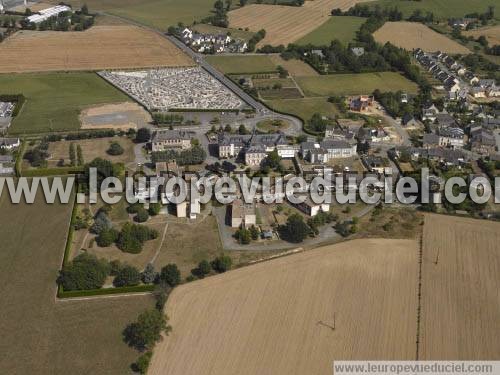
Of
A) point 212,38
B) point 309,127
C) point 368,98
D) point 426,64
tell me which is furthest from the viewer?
point 212,38

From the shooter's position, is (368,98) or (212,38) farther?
(212,38)

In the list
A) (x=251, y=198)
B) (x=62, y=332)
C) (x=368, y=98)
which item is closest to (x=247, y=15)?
(x=368, y=98)

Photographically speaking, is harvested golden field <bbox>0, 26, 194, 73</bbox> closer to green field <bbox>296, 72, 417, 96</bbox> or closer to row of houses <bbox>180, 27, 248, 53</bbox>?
row of houses <bbox>180, 27, 248, 53</bbox>

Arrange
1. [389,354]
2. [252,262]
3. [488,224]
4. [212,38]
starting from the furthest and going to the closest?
1. [212,38]
2. [488,224]
3. [252,262]
4. [389,354]

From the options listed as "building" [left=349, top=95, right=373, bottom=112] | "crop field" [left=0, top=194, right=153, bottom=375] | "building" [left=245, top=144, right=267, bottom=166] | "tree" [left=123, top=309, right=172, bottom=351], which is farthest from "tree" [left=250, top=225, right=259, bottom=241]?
"building" [left=349, top=95, right=373, bottom=112]

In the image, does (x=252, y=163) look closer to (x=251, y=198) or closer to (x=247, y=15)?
(x=251, y=198)

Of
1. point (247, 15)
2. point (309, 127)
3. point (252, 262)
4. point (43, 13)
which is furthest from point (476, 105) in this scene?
point (43, 13)

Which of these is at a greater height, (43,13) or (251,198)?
(43,13)
